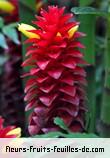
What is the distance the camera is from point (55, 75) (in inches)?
32.9

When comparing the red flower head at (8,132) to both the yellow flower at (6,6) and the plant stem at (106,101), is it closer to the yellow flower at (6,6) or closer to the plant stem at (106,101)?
the plant stem at (106,101)

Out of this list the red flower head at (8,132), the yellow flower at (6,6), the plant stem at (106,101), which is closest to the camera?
the red flower head at (8,132)

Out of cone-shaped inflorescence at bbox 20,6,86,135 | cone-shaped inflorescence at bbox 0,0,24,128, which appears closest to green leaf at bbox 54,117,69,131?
cone-shaped inflorescence at bbox 20,6,86,135

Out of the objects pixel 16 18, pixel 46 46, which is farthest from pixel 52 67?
pixel 16 18

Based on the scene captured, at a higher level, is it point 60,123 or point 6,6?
point 6,6

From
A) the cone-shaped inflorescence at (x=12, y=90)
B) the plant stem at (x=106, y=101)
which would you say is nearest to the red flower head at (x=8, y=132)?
the plant stem at (x=106, y=101)

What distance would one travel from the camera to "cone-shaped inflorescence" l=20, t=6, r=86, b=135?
2.76ft

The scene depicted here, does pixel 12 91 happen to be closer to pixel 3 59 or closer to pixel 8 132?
pixel 3 59

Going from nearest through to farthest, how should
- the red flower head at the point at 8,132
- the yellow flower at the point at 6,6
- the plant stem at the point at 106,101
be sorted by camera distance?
the red flower head at the point at 8,132 → the plant stem at the point at 106,101 → the yellow flower at the point at 6,6

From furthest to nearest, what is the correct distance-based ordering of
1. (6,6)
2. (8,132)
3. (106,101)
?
(6,6), (106,101), (8,132)

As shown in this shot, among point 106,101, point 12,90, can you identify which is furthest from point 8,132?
point 12,90

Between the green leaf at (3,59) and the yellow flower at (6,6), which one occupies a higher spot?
the yellow flower at (6,6)

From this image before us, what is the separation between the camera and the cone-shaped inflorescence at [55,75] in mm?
840

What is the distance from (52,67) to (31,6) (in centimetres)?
26
